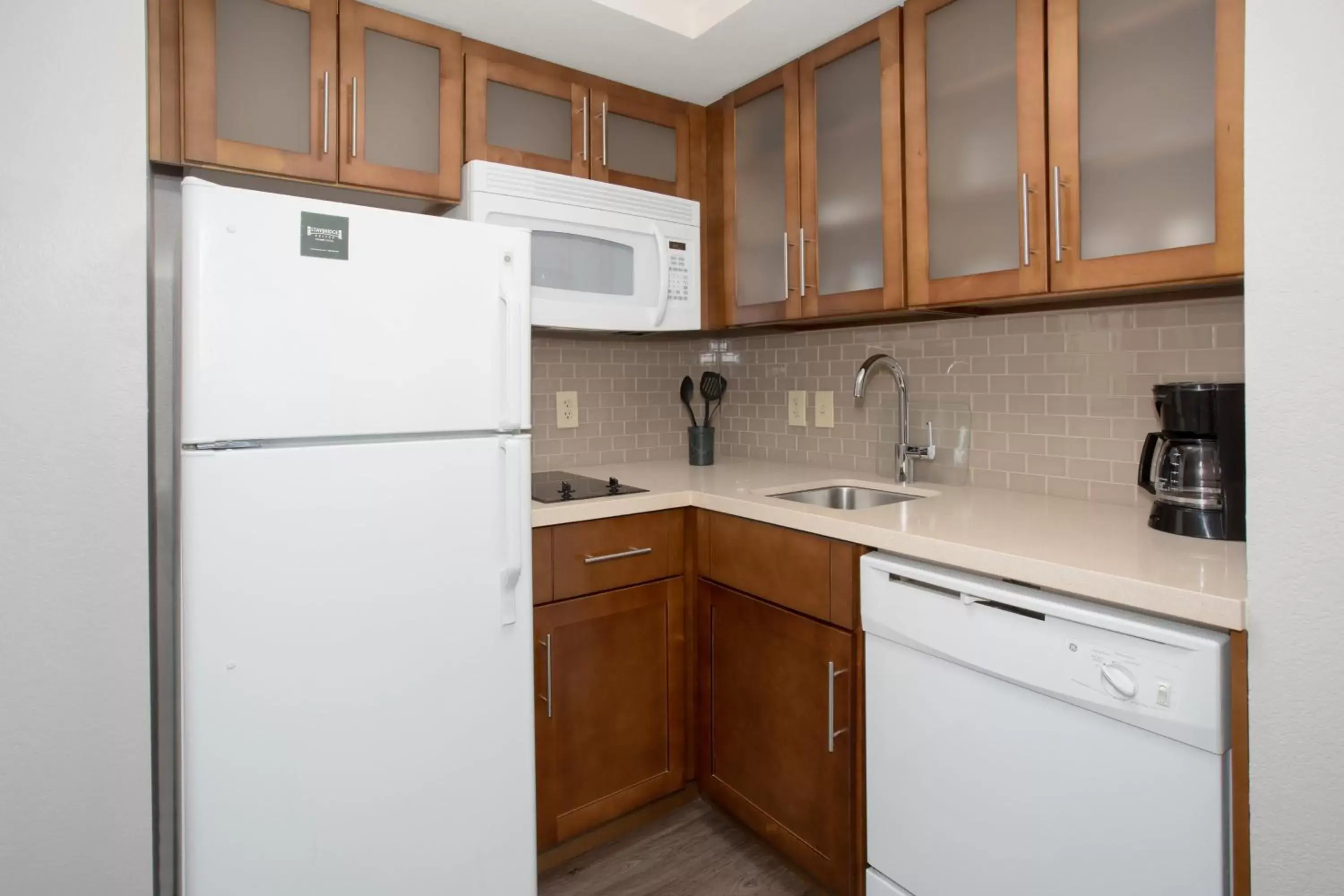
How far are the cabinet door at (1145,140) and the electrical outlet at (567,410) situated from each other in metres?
1.53

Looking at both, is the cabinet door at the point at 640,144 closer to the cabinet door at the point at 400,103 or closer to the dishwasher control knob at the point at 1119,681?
the cabinet door at the point at 400,103

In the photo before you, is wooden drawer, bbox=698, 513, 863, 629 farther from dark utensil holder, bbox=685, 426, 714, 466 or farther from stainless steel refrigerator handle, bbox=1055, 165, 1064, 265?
stainless steel refrigerator handle, bbox=1055, 165, 1064, 265

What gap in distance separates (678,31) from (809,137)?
46 centimetres

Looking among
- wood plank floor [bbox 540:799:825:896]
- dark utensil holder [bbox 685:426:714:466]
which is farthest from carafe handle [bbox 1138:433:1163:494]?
dark utensil holder [bbox 685:426:714:466]

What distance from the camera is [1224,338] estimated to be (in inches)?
59.8

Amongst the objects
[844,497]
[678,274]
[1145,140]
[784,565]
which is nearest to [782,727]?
[784,565]

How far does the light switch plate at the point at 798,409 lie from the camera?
2506 millimetres

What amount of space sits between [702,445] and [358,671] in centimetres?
144

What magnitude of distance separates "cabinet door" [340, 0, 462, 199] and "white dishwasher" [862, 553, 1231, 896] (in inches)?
58.0

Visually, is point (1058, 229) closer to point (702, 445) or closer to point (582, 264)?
point (582, 264)

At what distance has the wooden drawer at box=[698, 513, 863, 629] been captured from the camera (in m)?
1.58

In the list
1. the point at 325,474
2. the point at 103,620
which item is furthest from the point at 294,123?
the point at 103,620

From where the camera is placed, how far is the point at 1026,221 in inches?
60.5

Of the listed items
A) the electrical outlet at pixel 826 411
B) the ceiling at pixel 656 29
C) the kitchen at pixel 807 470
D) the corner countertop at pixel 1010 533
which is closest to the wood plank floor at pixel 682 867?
the kitchen at pixel 807 470
